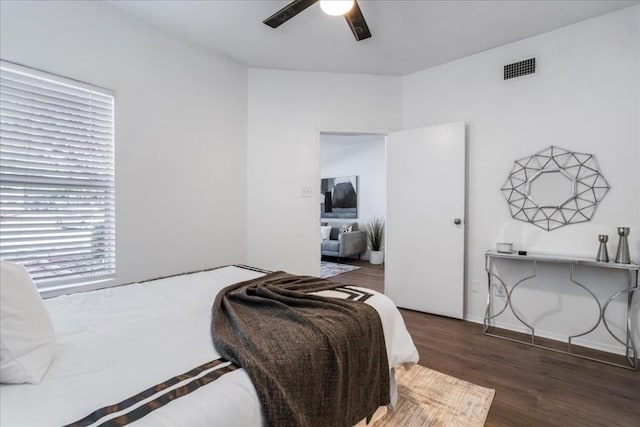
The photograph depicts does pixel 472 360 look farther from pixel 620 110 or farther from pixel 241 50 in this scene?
pixel 241 50

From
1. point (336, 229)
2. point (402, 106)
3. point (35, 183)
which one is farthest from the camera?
point (336, 229)

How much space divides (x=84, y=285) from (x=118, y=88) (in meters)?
1.50

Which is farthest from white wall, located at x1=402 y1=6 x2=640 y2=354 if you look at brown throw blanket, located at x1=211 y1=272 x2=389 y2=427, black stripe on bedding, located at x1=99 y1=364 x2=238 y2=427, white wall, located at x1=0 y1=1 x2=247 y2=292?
black stripe on bedding, located at x1=99 y1=364 x2=238 y2=427

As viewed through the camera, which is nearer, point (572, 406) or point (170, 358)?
point (170, 358)

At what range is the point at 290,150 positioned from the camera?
11.1 feet

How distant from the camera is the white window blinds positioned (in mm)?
1847

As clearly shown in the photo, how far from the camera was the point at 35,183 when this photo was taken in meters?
1.94

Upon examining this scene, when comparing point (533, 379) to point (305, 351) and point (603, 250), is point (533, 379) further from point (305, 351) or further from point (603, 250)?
point (305, 351)

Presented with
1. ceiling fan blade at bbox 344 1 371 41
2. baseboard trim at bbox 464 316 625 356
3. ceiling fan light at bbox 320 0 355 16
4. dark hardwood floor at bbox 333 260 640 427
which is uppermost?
ceiling fan light at bbox 320 0 355 16

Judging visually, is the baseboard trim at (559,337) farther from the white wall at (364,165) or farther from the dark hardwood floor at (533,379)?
the white wall at (364,165)

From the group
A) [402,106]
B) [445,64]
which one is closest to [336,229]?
[402,106]

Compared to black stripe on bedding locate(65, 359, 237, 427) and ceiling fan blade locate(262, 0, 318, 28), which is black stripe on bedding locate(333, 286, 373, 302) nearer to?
black stripe on bedding locate(65, 359, 237, 427)

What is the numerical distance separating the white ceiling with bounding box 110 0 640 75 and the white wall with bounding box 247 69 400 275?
232 millimetres

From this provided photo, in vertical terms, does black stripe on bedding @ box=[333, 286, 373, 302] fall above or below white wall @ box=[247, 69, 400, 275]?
below
